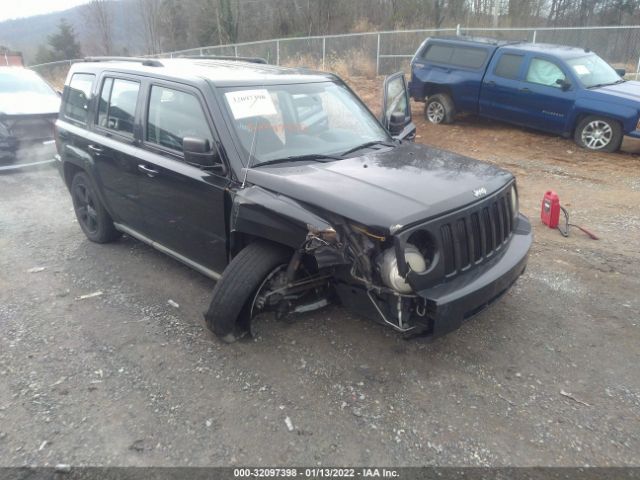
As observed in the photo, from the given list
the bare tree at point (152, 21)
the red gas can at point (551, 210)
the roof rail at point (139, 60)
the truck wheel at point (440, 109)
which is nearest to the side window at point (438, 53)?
the truck wheel at point (440, 109)

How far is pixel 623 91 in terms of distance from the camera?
888 centimetres

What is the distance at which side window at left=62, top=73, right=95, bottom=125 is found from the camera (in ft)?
16.3

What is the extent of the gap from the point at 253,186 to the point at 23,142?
7.07 m

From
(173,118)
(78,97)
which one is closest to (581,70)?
(173,118)

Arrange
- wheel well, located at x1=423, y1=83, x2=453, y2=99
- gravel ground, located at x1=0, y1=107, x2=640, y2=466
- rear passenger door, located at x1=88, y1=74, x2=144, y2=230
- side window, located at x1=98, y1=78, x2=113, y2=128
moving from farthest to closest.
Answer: wheel well, located at x1=423, y1=83, x2=453, y2=99 → side window, located at x1=98, y1=78, x2=113, y2=128 → rear passenger door, located at x1=88, y1=74, x2=144, y2=230 → gravel ground, located at x1=0, y1=107, x2=640, y2=466

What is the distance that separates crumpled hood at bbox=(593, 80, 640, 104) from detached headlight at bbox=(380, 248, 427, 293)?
7844 millimetres

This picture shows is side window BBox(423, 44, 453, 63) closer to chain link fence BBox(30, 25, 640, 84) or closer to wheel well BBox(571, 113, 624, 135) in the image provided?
wheel well BBox(571, 113, 624, 135)

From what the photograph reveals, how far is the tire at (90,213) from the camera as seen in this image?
202 inches

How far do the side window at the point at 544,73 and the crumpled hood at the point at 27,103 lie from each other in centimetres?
897

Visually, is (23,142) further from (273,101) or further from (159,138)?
(273,101)

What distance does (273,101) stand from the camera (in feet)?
12.6

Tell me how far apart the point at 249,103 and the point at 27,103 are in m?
7.26

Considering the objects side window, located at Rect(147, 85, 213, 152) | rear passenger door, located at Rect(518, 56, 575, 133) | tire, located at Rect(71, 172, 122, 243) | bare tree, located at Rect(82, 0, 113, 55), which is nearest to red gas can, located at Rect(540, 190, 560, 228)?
side window, located at Rect(147, 85, 213, 152)

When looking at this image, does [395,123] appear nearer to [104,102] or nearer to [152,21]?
[104,102]
